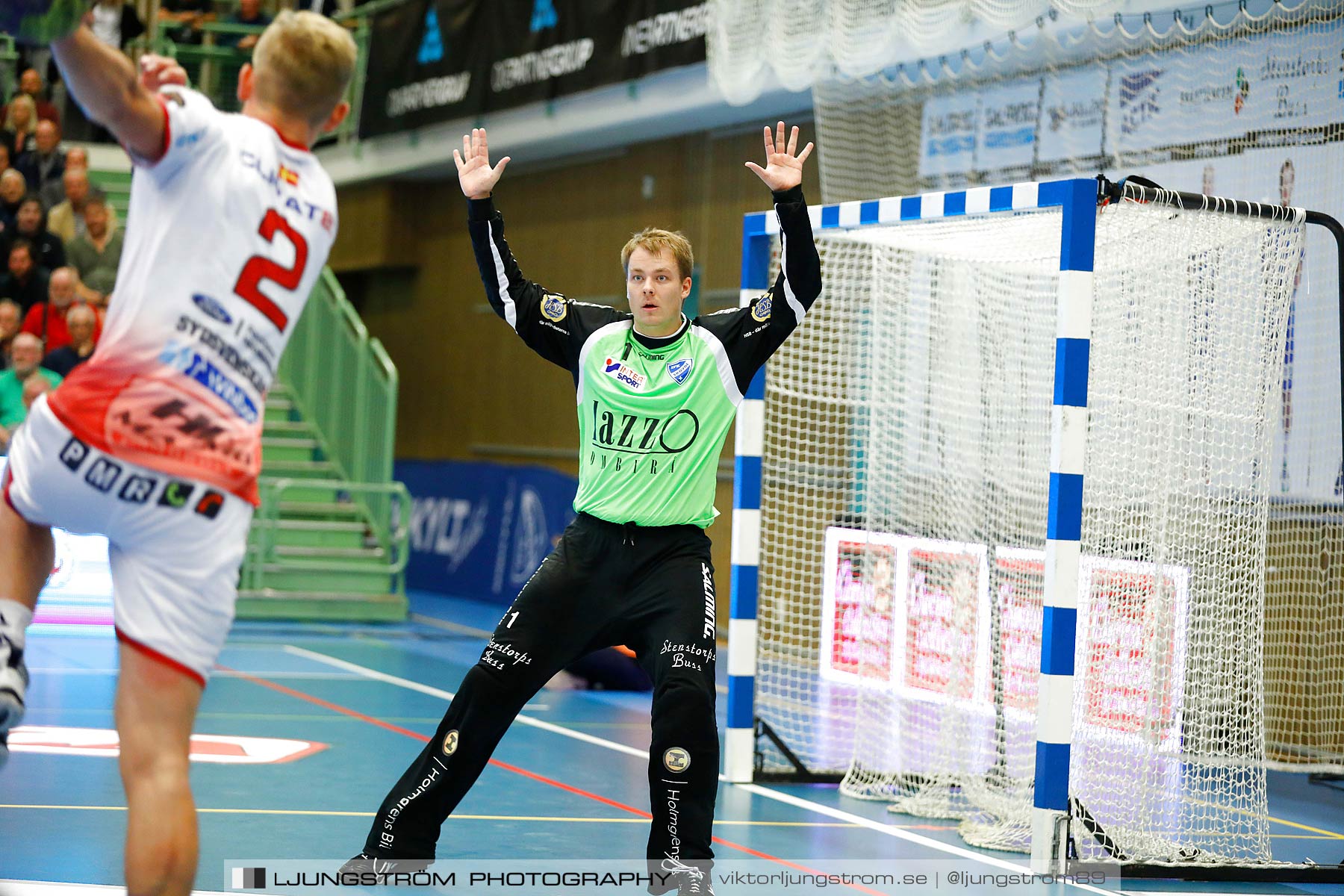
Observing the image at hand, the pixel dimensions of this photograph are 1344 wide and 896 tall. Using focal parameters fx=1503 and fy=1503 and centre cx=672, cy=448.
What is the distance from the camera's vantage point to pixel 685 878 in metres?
4.59

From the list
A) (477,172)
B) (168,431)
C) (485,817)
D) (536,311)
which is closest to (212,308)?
(168,431)

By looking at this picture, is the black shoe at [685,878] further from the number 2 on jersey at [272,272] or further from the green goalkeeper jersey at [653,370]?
the number 2 on jersey at [272,272]

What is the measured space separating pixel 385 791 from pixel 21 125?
1239 cm

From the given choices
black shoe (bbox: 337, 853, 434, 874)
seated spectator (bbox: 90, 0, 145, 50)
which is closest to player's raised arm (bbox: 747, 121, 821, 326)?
black shoe (bbox: 337, 853, 434, 874)

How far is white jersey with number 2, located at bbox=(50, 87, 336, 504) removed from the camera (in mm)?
3119

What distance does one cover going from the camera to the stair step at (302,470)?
16.0 m

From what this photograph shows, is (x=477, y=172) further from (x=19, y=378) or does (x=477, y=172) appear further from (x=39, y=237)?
(x=39, y=237)

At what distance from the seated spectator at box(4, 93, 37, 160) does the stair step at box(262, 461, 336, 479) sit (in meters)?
4.31

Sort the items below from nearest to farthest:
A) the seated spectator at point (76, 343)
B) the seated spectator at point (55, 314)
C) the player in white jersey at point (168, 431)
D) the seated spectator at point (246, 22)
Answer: the player in white jersey at point (168, 431) < the seated spectator at point (76, 343) < the seated spectator at point (55, 314) < the seated spectator at point (246, 22)

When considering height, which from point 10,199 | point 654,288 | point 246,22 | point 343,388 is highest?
point 246,22

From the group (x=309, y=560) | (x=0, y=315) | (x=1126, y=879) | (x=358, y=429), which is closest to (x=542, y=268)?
(x=358, y=429)

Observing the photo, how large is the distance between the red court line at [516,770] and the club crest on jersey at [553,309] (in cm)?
194

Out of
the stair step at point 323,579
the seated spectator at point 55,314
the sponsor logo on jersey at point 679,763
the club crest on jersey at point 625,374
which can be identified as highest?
the seated spectator at point 55,314

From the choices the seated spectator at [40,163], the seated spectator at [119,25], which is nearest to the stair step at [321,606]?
the seated spectator at [40,163]
